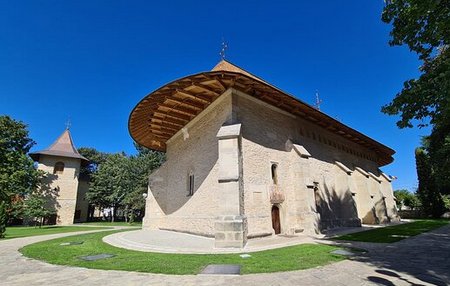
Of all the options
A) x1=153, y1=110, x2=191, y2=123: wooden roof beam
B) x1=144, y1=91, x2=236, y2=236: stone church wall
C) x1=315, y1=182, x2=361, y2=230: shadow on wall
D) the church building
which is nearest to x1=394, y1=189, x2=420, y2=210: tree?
the church building

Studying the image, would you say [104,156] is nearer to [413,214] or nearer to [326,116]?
[326,116]

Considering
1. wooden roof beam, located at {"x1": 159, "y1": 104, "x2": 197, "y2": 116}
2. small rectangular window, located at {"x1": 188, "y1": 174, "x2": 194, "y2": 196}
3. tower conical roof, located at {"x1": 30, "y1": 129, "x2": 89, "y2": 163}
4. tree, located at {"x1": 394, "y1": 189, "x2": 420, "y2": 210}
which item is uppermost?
tower conical roof, located at {"x1": 30, "y1": 129, "x2": 89, "y2": 163}

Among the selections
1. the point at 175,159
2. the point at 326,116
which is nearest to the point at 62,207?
the point at 175,159

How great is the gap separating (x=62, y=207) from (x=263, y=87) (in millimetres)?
32187

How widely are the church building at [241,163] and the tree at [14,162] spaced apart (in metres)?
20.0

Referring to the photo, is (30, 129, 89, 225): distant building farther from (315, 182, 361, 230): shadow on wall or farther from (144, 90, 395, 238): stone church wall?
(315, 182, 361, 230): shadow on wall

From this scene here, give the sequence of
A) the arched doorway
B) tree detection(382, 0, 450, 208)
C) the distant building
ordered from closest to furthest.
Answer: tree detection(382, 0, 450, 208), the arched doorway, the distant building

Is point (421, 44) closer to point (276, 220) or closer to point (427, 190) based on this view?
point (276, 220)

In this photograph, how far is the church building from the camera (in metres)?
9.88

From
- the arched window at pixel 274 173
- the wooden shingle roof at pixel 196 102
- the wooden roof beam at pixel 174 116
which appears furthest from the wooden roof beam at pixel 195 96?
the arched window at pixel 274 173

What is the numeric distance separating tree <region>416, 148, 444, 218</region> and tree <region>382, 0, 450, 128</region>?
2645cm

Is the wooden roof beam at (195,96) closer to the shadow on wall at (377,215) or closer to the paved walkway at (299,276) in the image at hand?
the paved walkway at (299,276)

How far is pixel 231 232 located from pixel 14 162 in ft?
106

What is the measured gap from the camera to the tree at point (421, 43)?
539cm
